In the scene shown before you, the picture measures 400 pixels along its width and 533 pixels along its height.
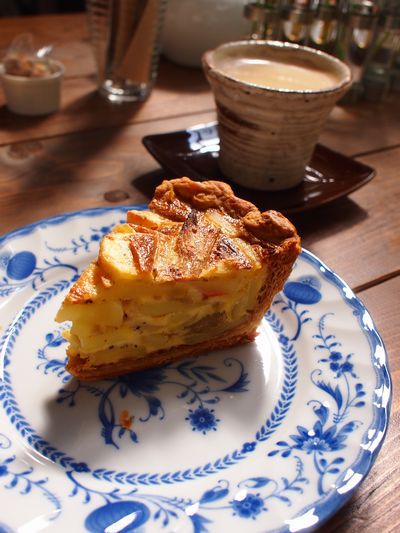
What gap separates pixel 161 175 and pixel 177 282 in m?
0.71

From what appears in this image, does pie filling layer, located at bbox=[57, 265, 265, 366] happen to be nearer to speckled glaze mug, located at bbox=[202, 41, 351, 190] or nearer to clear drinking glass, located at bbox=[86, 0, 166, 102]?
speckled glaze mug, located at bbox=[202, 41, 351, 190]

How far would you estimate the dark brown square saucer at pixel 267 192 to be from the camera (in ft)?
4.95

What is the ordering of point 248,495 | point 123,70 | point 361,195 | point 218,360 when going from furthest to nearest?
point 123,70
point 361,195
point 218,360
point 248,495

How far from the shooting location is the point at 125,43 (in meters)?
1.87

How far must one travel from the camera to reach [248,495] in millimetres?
838

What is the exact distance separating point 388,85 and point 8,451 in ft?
6.81

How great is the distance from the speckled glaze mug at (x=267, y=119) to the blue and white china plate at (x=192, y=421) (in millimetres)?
396

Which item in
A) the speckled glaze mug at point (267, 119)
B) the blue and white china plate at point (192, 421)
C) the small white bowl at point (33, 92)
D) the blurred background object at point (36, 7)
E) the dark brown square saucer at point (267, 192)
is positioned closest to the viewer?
the blue and white china plate at point (192, 421)

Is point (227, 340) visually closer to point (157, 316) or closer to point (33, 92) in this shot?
point (157, 316)

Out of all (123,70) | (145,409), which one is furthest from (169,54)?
(145,409)

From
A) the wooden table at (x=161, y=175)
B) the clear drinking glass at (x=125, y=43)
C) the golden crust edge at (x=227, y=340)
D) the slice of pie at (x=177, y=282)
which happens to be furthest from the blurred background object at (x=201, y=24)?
the golden crust edge at (x=227, y=340)

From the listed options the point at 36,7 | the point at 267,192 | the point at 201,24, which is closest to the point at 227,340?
the point at 267,192

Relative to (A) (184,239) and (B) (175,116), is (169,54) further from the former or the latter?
(A) (184,239)

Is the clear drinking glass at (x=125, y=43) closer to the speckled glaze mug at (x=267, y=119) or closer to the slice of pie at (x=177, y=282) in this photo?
the speckled glaze mug at (x=267, y=119)
